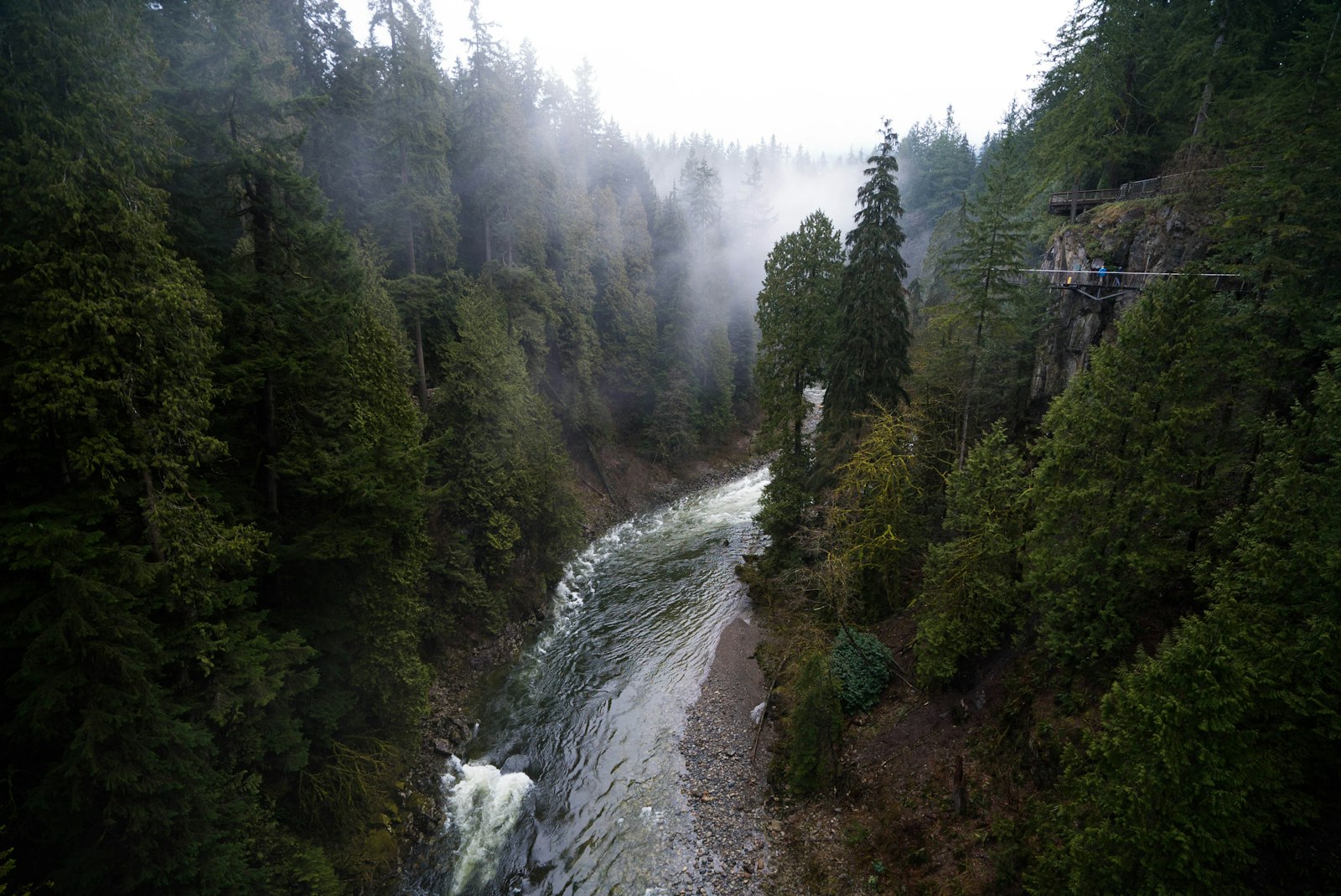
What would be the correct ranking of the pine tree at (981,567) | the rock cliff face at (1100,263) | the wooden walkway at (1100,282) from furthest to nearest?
1. the wooden walkway at (1100,282)
2. the rock cliff face at (1100,263)
3. the pine tree at (981,567)

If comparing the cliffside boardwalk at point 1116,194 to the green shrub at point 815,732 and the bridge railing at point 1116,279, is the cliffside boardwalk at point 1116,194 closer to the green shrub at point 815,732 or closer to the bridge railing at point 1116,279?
the bridge railing at point 1116,279

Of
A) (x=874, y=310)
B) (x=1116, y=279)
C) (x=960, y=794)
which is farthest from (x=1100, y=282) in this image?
(x=960, y=794)

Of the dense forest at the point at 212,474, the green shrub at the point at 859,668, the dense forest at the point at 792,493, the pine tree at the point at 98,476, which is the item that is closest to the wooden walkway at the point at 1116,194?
the dense forest at the point at 792,493

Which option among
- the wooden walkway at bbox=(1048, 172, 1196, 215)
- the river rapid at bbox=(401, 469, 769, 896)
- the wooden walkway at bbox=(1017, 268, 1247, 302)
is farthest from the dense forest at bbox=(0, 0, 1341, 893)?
the river rapid at bbox=(401, 469, 769, 896)

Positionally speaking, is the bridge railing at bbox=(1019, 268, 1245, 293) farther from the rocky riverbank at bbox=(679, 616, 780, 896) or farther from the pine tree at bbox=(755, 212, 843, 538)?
the rocky riverbank at bbox=(679, 616, 780, 896)

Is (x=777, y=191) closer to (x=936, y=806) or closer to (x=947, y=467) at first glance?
(x=947, y=467)

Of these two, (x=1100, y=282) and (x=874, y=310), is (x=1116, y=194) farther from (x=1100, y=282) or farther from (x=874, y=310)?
(x=874, y=310)
